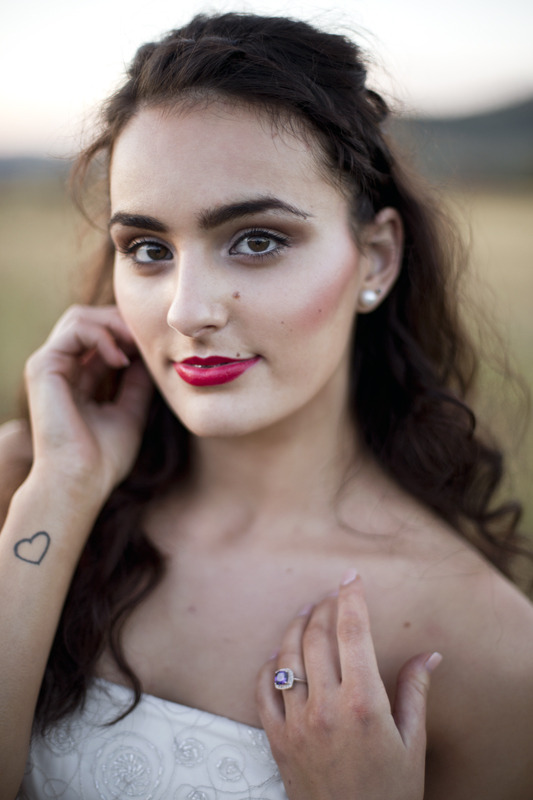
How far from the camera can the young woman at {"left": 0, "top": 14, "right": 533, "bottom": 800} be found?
4.99ft

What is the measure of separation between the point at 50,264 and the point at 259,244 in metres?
2.63

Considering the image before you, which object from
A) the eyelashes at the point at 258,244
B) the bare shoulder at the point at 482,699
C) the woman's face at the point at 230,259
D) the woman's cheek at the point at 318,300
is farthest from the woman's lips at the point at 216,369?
the bare shoulder at the point at 482,699

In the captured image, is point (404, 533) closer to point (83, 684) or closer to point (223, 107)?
point (83, 684)

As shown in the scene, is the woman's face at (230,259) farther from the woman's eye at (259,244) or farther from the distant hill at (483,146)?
the distant hill at (483,146)

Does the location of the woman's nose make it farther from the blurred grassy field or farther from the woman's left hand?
the blurred grassy field

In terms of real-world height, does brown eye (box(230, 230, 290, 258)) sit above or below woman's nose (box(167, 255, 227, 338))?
above

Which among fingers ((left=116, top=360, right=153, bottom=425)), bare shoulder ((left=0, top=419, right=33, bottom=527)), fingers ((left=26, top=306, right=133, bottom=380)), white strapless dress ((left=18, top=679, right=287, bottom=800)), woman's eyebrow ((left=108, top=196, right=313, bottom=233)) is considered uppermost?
woman's eyebrow ((left=108, top=196, right=313, bottom=233))

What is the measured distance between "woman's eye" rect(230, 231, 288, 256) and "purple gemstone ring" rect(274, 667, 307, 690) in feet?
3.30

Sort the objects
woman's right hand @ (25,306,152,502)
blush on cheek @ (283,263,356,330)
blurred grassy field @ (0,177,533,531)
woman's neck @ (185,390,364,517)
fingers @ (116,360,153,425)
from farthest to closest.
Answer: blurred grassy field @ (0,177,533,531) → fingers @ (116,360,153,425) → woman's neck @ (185,390,364,517) → woman's right hand @ (25,306,152,502) → blush on cheek @ (283,263,356,330)

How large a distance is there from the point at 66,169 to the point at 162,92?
854mm

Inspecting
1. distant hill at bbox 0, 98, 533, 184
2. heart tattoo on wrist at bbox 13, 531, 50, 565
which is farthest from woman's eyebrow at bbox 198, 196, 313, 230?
distant hill at bbox 0, 98, 533, 184

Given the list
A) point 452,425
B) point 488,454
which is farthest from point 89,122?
point 488,454

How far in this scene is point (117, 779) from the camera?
1565 mm

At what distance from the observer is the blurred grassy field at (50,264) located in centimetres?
400
